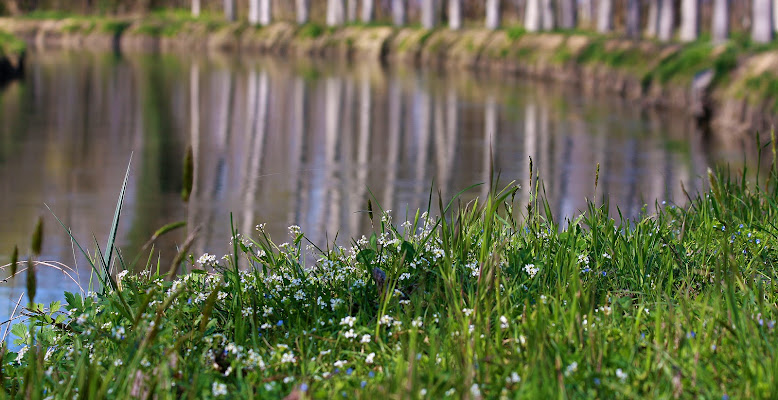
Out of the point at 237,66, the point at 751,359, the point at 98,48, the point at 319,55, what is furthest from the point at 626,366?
the point at 98,48

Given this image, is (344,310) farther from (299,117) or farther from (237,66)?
(237,66)

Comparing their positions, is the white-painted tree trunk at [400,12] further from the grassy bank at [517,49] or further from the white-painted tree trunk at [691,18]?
the white-painted tree trunk at [691,18]

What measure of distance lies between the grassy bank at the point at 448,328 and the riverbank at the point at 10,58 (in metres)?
18.5

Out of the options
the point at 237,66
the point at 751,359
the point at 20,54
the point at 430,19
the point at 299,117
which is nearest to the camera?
the point at 751,359

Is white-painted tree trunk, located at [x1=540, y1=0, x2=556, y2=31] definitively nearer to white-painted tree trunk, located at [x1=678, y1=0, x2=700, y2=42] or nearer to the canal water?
white-painted tree trunk, located at [x1=678, y1=0, x2=700, y2=42]

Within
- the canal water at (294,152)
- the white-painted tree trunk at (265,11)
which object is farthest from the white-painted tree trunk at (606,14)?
the white-painted tree trunk at (265,11)

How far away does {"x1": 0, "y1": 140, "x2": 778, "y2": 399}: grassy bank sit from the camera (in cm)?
268

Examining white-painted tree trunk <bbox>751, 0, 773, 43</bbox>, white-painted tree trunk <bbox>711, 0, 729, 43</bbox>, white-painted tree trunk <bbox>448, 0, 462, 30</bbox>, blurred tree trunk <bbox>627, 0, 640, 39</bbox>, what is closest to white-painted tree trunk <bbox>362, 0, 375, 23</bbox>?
white-painted tree trunk <bbox>448, 0, 462, 30</bbox>

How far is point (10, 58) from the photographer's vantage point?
2206 centimetres

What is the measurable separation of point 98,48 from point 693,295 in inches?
1491

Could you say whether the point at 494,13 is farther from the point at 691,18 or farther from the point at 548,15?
the point at 691,18

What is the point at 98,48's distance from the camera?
128ft

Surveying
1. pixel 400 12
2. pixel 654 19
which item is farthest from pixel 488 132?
pixel 400 12

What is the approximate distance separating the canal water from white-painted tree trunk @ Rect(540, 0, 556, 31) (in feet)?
26.2
